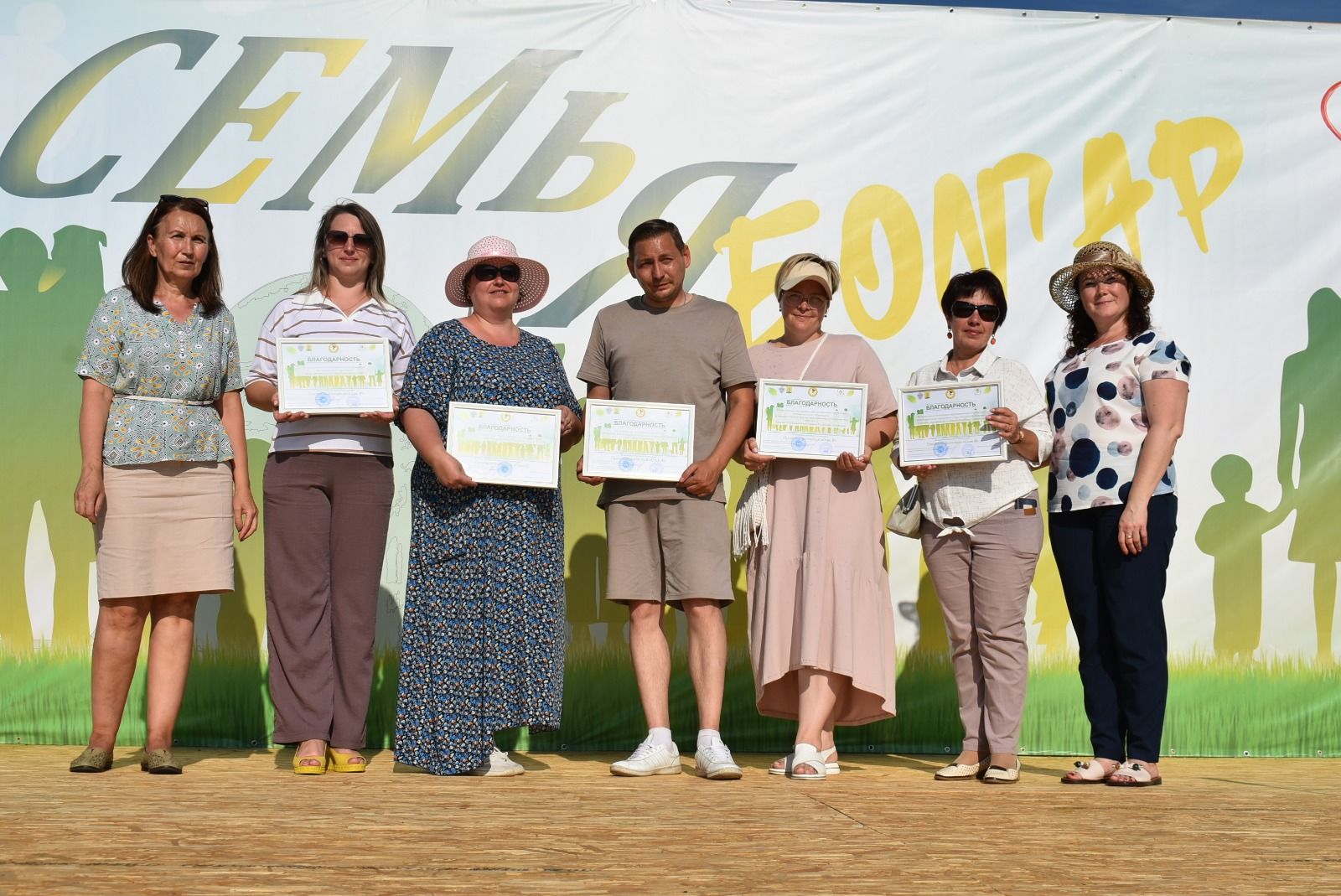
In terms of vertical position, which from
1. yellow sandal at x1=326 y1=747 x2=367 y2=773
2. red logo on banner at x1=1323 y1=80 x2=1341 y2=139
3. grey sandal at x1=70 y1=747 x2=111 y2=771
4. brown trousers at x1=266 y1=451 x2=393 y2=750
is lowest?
grey sandal at x1=70 y1=747 x2=111 y2=771

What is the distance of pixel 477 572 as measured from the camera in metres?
4.09

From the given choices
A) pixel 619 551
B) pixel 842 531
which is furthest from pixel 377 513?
pixel 842 531

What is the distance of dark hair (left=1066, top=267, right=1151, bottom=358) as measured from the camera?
4.30m

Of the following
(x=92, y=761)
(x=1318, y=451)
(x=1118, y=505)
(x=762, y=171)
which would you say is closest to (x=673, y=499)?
(x=1118, y=505)

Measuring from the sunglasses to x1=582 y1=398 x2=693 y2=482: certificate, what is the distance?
896mm

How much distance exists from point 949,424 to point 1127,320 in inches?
27.3

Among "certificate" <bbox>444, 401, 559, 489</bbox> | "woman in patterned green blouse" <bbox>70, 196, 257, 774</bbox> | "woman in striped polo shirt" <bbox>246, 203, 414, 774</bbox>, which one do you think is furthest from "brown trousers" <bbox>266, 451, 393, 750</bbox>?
"certificate" <bbox>444, 401, 559, 489</bbox>

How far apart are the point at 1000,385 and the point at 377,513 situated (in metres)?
2.00

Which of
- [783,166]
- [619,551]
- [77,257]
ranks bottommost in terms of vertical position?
[619,551]

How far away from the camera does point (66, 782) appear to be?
384 centimetres

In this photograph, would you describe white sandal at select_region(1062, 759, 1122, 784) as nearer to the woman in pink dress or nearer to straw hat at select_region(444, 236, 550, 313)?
the woman in pink dress

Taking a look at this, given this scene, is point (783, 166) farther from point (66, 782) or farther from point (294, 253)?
point (66, 782)

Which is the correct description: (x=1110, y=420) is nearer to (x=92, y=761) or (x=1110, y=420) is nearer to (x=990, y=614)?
(x=990, y=614)

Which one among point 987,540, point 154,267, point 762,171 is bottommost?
point 987,540
